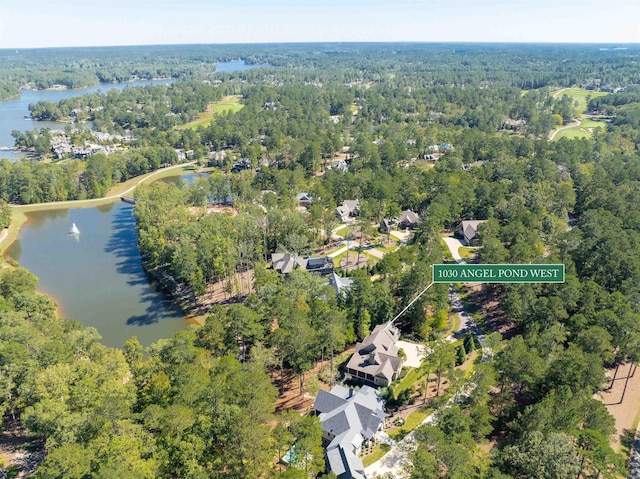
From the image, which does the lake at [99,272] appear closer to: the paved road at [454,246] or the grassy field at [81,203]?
the grassy field at [81,203]

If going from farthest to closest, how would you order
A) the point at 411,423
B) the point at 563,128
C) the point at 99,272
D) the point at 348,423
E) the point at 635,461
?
the point at 563,128
the point at 99,272
the point at 411,423
the point at 348,423
the point at 635,461

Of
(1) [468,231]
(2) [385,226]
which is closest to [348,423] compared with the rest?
(2) [385,226]

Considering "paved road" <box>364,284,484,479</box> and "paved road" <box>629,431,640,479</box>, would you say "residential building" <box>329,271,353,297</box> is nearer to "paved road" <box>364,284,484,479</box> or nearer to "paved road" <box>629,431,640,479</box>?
"paved road" <box>364,284,484,479</box>

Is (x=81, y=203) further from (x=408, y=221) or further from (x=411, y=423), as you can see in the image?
(x=411, y=423)

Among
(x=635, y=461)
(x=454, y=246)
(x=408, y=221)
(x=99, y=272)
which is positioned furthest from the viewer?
(x=408, y=221)

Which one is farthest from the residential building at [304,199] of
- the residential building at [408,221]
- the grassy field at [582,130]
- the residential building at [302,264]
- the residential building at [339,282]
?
the grassy field at [582,130]

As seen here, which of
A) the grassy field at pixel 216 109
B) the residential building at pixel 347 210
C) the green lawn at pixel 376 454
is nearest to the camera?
the green lawn at pixel 376 454

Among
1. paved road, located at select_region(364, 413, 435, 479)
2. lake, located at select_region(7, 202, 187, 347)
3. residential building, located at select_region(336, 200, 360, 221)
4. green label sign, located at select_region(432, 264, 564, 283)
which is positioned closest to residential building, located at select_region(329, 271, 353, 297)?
green label sign, located at select_region(432, 264, 564, 283)

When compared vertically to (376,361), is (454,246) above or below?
below
